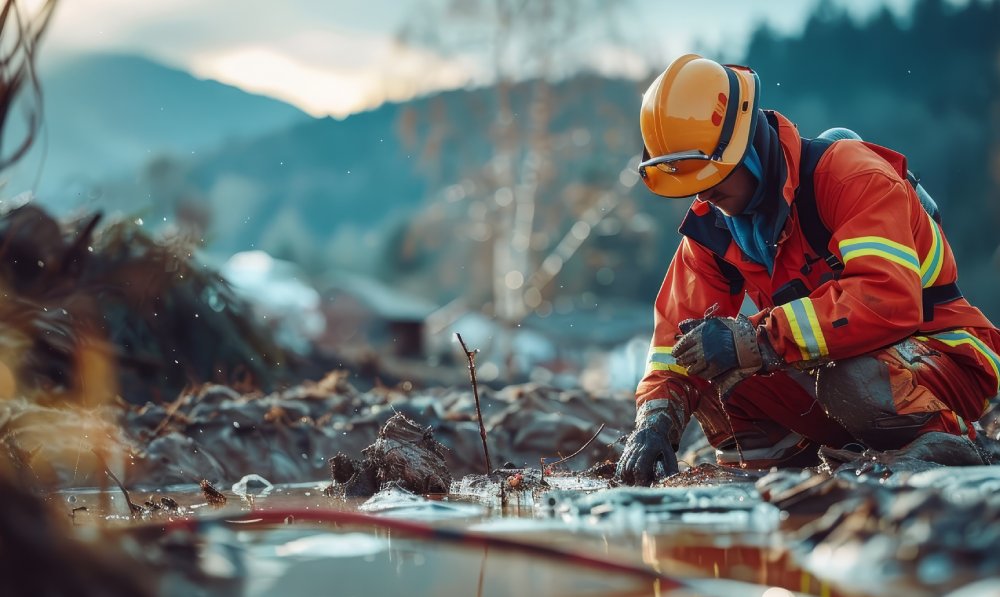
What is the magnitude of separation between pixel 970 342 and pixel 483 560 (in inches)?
87.8

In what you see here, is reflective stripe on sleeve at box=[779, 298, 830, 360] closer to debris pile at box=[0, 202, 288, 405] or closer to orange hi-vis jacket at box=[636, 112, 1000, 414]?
orange hi-vis jacket at box=[636, 112, 1000, 414]

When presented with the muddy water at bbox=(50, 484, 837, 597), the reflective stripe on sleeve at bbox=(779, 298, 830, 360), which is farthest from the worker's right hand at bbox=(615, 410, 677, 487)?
the muddy water at bbox=(50, 484, 837, 597)

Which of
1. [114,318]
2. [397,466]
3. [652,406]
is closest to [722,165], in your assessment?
[652,406]

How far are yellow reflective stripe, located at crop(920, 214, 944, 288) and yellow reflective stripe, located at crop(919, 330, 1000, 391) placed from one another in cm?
19

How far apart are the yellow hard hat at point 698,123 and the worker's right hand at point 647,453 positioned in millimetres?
826

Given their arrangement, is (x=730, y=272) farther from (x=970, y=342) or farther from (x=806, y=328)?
(x=970, y=342)

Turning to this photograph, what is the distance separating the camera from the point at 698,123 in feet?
12.0

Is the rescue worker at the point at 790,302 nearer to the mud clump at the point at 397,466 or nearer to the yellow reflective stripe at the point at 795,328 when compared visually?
the yellow reflective stripe at the point at 795,328

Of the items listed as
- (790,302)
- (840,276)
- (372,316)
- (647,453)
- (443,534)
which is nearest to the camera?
(443,534)

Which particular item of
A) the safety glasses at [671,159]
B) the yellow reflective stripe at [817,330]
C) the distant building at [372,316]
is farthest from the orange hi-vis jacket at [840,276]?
the distant building at [372,316]

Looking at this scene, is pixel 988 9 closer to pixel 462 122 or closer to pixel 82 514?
pixel 462 122

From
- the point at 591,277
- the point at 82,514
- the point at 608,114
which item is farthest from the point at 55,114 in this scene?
the point at 82,514

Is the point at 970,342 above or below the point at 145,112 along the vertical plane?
below

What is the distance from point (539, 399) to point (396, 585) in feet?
12.5
